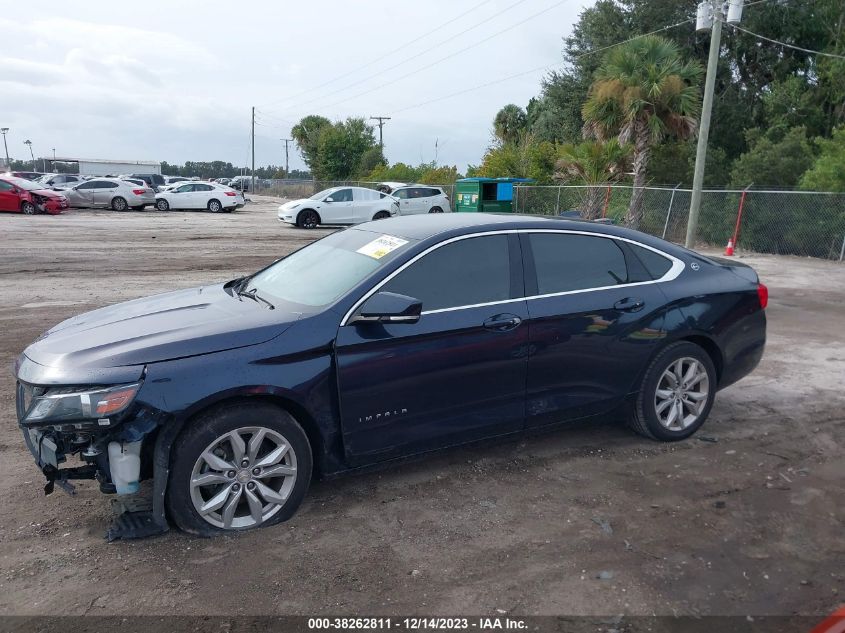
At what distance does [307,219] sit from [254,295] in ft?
68.9

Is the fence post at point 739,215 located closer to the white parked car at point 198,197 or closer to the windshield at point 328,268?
the windshield at point 328,268

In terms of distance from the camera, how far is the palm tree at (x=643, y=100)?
20906mm

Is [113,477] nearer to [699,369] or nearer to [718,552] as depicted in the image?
[718,552]

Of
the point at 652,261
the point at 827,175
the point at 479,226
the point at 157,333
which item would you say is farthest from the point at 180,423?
the point at 827,175

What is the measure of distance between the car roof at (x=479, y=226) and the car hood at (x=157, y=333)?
1.02m

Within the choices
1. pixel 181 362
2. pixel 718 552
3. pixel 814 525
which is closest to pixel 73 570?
pixel 181 362

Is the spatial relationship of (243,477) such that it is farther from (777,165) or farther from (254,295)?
(777,165)

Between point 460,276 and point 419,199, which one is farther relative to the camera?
point 419,199

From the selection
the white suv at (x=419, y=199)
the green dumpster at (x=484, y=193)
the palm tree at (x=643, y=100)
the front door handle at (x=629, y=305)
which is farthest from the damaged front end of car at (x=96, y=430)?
the white suv at (x=419, y=199)

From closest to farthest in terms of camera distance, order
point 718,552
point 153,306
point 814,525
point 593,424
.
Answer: point 718,552 < point 814,525 < point 153,306 < point 593,424

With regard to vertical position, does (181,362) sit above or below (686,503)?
above

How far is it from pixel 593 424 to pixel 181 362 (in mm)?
2724

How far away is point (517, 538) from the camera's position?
3602 millimetres

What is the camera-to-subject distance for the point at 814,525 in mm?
3764
